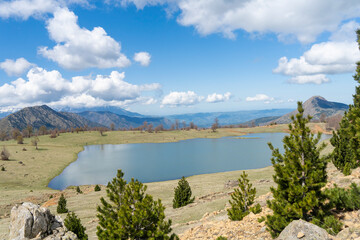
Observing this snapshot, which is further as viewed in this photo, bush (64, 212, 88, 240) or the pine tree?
bush (64, 212, 88, 240)

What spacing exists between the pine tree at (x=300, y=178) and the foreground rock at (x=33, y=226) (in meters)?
16.4

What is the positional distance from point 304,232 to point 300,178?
2.53 metres

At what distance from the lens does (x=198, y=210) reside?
24.1 m

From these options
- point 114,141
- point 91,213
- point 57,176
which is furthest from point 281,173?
point 114,141

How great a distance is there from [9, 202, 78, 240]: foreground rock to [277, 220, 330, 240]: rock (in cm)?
1635

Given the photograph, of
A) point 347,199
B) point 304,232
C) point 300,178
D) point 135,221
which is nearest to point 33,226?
point 135,221

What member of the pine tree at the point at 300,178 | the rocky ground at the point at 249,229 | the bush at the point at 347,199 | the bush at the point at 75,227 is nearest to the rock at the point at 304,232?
the rocky ground at the point at 249,229

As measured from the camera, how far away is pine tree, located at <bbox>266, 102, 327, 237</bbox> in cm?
1009

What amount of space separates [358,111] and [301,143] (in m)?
9.62

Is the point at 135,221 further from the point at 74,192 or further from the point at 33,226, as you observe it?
the point at 74,192

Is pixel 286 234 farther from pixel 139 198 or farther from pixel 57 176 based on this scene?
pixel 57 176

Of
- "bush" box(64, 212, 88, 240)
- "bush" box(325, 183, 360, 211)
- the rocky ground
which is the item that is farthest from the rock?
"bush" box(64, 212, 88, 240)

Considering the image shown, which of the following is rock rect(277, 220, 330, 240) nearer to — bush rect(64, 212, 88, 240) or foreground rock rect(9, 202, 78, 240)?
bush rect(64, 212, 88, 240)

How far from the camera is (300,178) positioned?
1048cm
